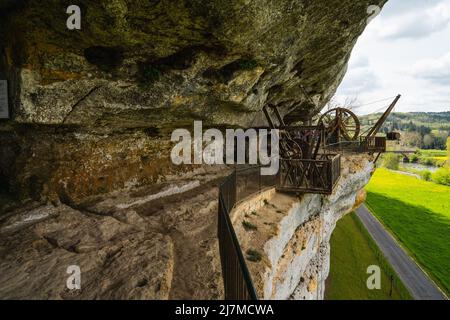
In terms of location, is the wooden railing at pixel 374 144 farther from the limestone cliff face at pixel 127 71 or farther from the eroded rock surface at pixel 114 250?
the eroded rock surface at pixel 114 250

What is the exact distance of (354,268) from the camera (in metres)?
23.7

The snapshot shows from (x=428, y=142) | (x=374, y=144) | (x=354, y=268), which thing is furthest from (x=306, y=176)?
(x=428, y=142)

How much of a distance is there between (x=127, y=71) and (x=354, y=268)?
985 inches

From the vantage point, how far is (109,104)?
7.32 metres

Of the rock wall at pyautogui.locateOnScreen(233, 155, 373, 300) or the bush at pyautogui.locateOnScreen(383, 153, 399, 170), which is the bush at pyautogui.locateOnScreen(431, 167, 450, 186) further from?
the rock wall at pyautogui.locateOnScreen(233, 155, 373, 300)

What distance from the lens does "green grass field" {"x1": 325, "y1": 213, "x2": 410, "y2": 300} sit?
19.9m

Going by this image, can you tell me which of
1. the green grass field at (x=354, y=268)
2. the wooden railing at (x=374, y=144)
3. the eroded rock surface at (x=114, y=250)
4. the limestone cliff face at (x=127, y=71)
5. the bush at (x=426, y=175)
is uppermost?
the limestone cliff face at (x=127, y=71)

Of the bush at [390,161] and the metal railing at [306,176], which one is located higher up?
the metal railing at [306,176]

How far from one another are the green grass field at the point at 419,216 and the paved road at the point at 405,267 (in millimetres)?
936

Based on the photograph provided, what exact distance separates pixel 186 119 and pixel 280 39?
4.12 m

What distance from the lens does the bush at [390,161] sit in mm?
89625

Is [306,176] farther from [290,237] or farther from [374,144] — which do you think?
[374,144]

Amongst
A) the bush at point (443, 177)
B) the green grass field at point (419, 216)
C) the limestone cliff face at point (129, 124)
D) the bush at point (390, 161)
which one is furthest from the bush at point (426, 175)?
the limestone cliff face at point (129, 124)
